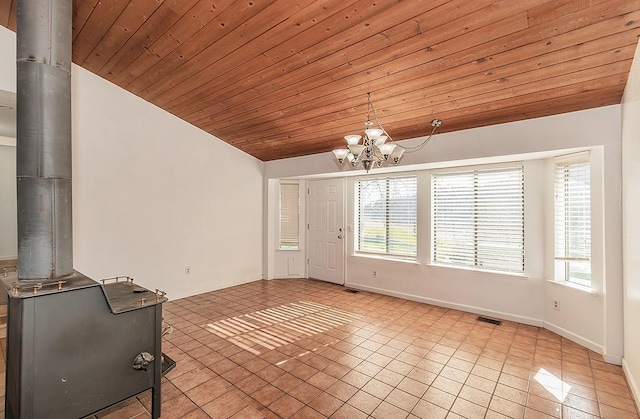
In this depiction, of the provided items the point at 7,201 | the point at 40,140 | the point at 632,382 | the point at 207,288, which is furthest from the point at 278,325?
the point at 7,201

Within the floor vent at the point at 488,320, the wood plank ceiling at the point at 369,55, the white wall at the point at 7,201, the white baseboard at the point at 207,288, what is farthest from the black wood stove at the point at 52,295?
the white wall at the point at 7,201

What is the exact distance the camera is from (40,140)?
1.80m

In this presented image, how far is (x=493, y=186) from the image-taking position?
3.94 m

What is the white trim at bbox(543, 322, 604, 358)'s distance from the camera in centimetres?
295

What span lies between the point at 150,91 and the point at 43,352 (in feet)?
10.9

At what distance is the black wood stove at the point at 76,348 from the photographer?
63.0 inches

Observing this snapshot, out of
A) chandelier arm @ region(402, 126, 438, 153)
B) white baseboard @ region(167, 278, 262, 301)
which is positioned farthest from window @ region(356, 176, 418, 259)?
white baseboard @ region(167, 278, 262, 301)

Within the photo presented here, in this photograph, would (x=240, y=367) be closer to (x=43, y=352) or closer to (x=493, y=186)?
(x=43, y=352)

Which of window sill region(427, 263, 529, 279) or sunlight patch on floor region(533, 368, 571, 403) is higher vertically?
window sill region(427, 263, 529, 279)

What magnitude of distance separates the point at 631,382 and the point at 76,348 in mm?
3841

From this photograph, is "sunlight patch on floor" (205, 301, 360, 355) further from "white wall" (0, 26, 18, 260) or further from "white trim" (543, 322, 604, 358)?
"white wall" (0, 26, 18, 260)

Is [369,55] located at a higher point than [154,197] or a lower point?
higher

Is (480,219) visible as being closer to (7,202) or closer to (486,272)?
(486,272)

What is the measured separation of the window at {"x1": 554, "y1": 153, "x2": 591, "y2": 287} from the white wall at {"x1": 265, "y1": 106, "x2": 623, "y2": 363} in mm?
103
